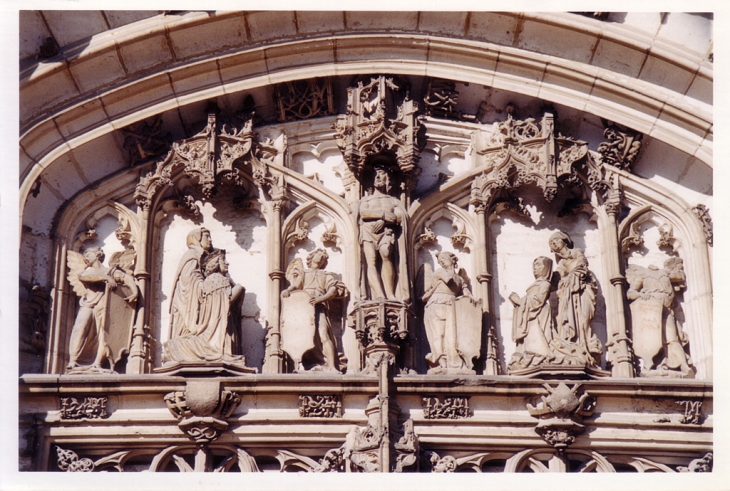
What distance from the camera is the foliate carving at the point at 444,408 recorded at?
1538 cm

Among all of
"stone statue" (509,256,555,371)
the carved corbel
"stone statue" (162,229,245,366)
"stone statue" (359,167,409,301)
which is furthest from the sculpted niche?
"stone statue" (509,256,555,371)

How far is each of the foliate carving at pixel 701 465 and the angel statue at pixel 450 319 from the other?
192cm

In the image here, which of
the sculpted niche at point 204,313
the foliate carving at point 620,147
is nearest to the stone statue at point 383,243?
the sculpted niche at point 204,313

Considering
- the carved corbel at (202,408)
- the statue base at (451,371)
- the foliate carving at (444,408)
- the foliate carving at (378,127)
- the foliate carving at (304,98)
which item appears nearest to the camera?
the carved corbel at (202,408)

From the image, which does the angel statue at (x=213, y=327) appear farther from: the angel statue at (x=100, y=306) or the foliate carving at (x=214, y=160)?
the foliate carving at (x=214, y=160)

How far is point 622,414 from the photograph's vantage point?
50.8 feet

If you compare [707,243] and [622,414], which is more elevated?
[707,243]

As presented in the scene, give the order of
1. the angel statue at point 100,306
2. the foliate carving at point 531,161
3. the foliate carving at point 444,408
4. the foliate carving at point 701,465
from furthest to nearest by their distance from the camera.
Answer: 1. the foliate carving at point 531,161
2. the angel statue at point 100,306
3. the foliate carving at point 444,408
4. the foliate carving at point 701,465

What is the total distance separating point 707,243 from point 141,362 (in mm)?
4966
